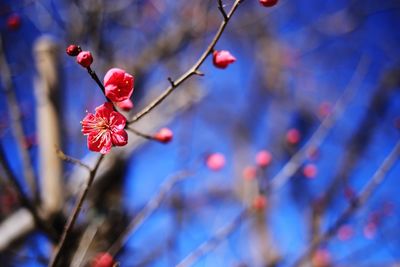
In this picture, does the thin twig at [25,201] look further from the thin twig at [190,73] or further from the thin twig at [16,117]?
the thin twig at [190,73]

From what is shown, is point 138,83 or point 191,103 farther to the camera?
point 138,83

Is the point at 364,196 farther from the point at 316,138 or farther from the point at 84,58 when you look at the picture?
the point at 84,58

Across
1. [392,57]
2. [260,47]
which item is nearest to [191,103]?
[392,57]

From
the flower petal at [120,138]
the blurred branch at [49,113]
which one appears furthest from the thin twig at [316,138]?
the blurred branch at [49,113]

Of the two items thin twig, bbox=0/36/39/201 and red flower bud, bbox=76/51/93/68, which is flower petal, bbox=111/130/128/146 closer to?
red flower bud, bbox=76/51/93/68

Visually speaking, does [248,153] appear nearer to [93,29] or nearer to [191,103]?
[191,103]

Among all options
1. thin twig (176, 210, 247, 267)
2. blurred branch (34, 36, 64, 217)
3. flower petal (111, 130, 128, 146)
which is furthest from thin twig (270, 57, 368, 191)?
blurred branch (34, 36, 64, 217)
